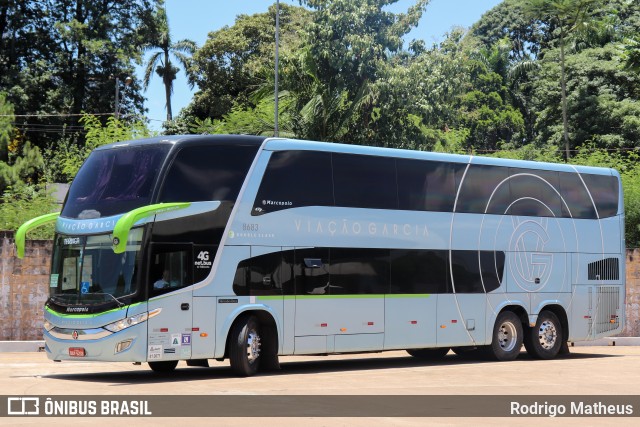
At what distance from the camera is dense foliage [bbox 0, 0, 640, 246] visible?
40.2 meters

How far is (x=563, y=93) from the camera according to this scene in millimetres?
52500

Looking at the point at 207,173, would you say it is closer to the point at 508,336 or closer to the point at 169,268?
the point at 169,268

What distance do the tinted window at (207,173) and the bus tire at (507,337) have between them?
766cm

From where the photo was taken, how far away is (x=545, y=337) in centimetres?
2392

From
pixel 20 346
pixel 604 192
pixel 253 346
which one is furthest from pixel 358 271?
pixel 20 346

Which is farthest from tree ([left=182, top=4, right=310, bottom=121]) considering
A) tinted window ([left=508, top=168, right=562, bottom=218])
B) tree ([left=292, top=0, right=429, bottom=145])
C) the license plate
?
the license plate

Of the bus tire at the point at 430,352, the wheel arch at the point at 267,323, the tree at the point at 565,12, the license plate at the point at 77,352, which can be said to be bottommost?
the bus tire at the point at 430,352

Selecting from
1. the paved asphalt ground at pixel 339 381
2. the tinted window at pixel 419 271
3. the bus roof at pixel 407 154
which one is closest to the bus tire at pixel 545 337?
the paved asphalt ground at pixel 339 381

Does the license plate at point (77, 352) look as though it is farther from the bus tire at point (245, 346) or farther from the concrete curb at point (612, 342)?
the concrete curb at point (612, 342)

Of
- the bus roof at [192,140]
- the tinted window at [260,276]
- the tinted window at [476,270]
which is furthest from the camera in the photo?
the tinted window at [476,270]

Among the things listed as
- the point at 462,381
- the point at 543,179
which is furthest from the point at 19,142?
the point at 462,381

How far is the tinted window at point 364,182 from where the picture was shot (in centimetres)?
1981

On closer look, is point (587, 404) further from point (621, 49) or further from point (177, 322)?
point (621, 49)

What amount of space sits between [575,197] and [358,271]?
6869 mm
